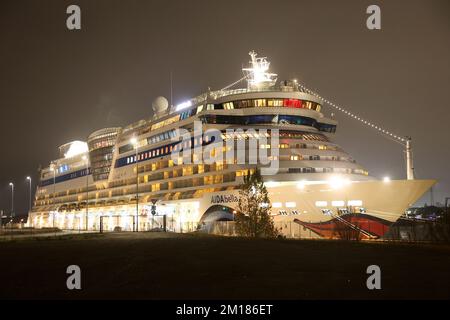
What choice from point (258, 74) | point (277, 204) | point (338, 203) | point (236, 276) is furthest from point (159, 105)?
point (236, 276)

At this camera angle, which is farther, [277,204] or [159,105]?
[159,105]

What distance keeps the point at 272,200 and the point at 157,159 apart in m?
25.7

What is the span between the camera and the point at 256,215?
36969 mm

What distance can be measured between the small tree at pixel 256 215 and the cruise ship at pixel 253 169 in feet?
13.4

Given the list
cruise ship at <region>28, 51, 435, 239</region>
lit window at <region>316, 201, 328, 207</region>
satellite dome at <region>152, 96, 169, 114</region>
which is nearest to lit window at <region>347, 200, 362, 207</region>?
cruise ship at <region>28, 51, 435, 239</region>

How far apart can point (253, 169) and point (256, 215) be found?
12.9 metres

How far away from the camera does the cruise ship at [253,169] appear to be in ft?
134

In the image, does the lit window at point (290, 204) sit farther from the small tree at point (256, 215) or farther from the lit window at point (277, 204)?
the small tree at point (256, 215)

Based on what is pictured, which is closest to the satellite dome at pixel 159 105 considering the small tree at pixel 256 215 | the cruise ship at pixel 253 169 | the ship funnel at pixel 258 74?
the cruise ship at pixel 253 169

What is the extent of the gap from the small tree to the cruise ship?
4.08 meters

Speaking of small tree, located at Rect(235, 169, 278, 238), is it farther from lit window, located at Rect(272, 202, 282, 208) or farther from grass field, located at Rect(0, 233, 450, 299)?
grass field, located at Rect(0, 233, 450, 299)

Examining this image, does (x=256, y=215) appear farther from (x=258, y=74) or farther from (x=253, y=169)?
(x=258, y=74)
